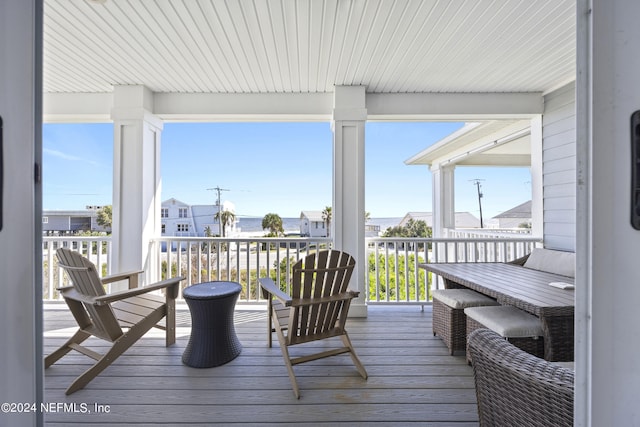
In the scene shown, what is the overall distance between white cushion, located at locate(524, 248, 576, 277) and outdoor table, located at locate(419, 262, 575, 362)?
1.00 ft

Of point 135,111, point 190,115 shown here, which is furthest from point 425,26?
point 135,111

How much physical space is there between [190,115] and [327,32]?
213 centimetres

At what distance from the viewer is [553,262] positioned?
9.95 feet

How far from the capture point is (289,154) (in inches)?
573

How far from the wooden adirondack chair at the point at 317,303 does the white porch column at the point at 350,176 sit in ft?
3.68

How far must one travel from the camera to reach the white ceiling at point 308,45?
7.16 feet

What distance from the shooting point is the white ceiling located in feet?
7.16

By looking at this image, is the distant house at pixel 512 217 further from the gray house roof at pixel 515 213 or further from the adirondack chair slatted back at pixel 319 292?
the adirondack chair slatted back at pixel 319 292

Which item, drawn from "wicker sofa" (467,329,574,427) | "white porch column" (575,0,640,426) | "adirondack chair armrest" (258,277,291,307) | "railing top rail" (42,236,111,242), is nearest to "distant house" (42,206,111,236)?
"railing top rail" (42,236,111,242)

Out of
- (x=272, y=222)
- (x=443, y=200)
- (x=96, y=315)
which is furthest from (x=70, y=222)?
(x=272, y=222)

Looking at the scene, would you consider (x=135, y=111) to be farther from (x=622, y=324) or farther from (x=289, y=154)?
(x=289, y=154)

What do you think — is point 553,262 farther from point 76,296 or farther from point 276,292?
point 76,296

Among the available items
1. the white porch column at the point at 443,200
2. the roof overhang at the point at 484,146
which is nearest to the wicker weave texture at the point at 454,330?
the roof overhang at the point at 484,146

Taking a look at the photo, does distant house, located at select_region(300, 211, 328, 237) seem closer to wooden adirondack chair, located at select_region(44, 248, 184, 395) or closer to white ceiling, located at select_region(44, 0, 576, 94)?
white ceiling, located at select_region(44, 0, 576, 94)
